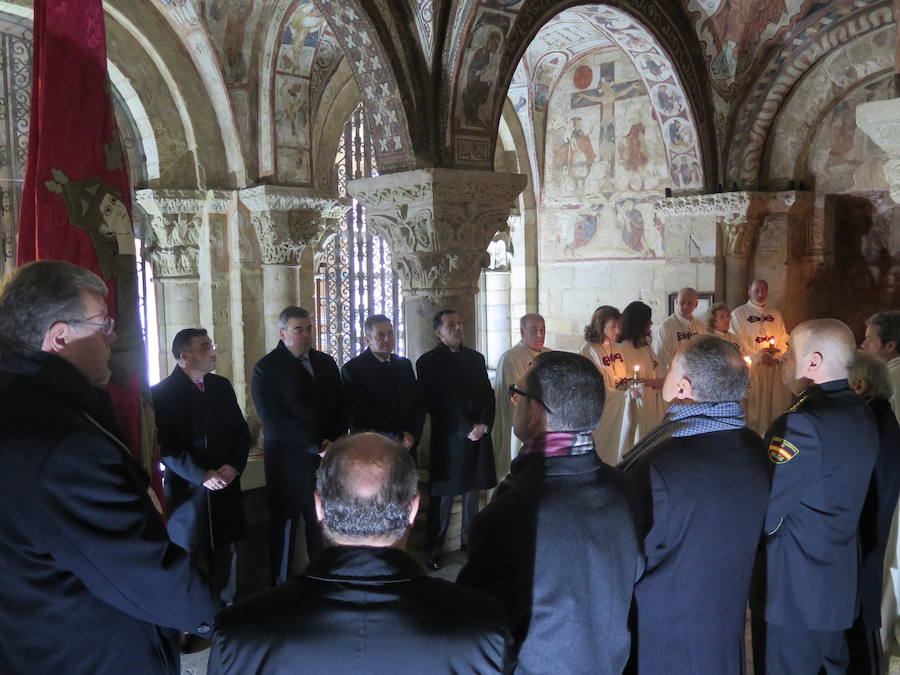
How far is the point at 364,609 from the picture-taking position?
4.55 feet

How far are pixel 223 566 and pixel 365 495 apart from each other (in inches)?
110

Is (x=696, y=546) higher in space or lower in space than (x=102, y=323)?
lower

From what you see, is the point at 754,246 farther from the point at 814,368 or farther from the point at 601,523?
the point at 601,523

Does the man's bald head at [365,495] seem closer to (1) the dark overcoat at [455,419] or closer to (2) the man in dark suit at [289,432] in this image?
(2) the man in dark suit at [289,432]

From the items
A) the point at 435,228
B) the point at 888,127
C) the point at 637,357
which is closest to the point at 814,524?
the point at 888,127

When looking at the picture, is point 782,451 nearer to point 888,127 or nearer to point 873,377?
point 873,377

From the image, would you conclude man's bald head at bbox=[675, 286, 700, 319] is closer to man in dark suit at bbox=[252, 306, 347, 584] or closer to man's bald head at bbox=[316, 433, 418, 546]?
man in dark suit at bbox=[252, 306, 347, 584]

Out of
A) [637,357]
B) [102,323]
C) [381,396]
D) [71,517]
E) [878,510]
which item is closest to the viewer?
[71,517]

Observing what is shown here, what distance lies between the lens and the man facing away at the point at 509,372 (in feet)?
19.0

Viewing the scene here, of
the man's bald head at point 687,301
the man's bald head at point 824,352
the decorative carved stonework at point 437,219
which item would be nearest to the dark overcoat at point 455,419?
the decorative carved stonework at point 437,219

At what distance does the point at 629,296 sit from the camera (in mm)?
11172

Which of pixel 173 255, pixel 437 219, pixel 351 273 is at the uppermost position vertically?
pixel 437 219

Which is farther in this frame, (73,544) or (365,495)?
(73,544)

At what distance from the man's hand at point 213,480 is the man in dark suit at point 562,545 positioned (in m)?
2.14
